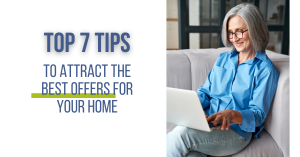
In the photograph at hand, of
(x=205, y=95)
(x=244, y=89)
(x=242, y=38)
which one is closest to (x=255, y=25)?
(x=242, y=38)

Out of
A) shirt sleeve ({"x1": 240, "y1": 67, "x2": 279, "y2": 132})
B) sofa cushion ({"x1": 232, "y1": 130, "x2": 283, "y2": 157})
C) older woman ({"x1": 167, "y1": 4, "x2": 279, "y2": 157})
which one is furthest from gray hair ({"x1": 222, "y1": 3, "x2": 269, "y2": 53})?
sofa cushion ({"x1": 232, "y1": 130, "x2": 283, "y2": 157})

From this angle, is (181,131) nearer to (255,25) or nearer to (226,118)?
(226,118)

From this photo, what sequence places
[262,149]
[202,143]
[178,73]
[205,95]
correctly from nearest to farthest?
[202,143]
[262,149]
[205,95]
[178,73]

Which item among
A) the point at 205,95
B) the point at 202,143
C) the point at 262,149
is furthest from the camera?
the point at 205,95

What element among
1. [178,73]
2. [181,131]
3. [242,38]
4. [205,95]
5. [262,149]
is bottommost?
[262,149]

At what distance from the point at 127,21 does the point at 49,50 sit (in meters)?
0.44

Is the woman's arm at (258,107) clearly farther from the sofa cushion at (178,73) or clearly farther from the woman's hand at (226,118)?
the sofa cushion at (178,73)

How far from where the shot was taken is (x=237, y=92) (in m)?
1.34

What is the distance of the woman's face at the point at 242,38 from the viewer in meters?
1.34

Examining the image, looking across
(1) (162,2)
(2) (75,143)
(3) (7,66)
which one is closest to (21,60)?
(3) (7,66)

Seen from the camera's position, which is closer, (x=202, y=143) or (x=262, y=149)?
(x=202, y=143)

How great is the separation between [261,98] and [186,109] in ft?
1.42

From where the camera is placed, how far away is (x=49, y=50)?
135 centimetres

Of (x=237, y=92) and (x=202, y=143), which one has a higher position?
(x=237, y=92)
